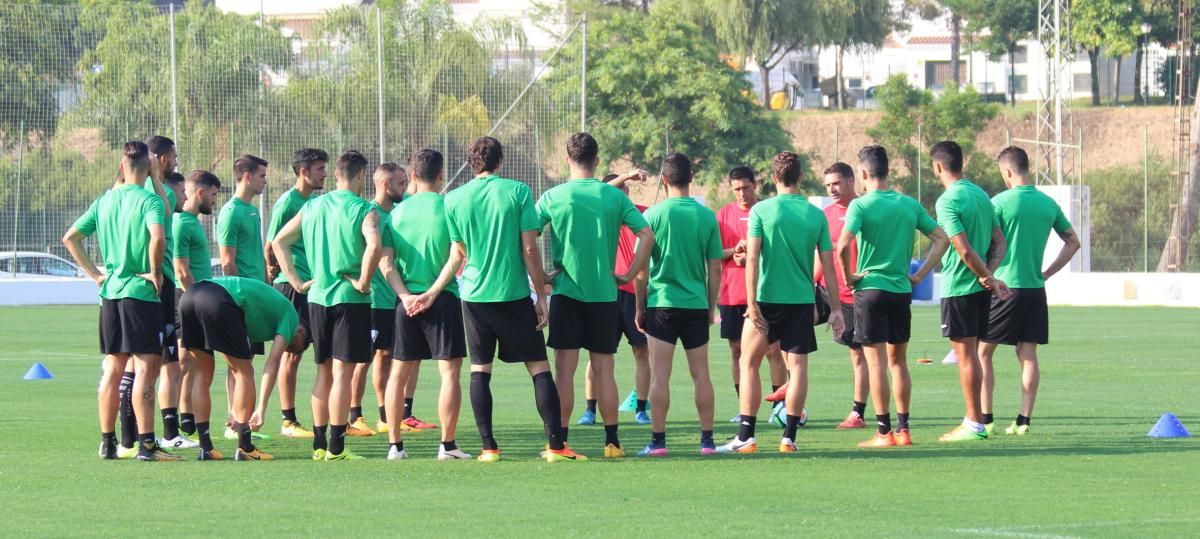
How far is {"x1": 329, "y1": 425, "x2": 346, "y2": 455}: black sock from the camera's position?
33.0ft

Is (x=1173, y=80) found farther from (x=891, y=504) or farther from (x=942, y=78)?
(x=891, y=504)

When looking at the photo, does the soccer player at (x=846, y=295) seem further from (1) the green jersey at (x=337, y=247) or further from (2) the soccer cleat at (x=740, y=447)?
(1) the green jersey at (x=337, y=247)

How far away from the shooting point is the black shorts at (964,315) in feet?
36.9

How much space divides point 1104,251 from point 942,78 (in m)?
62.6

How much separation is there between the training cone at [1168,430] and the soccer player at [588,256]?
3.86 meters

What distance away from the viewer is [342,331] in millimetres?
10078

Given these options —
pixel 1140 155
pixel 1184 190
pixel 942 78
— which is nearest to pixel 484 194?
pixel 1184 190

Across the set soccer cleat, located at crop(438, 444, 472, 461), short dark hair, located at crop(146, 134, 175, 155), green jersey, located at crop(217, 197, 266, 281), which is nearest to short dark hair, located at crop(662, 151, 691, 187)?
soccer cleat, located at crop(438, 444, 472, 461)

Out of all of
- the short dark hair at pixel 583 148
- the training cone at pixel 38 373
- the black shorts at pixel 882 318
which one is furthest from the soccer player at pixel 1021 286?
the training cone at pixel 38 373

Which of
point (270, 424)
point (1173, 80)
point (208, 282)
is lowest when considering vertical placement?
point (270, 424)

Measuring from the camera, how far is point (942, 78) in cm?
9975

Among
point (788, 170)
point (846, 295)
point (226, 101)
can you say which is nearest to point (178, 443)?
point (788, 170)

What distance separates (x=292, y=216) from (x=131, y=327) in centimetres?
200

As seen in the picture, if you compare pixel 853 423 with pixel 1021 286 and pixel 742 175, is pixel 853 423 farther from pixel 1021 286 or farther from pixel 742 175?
pixel 742 175
